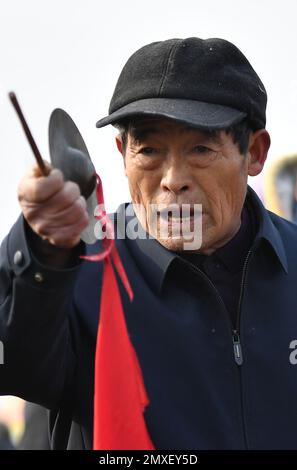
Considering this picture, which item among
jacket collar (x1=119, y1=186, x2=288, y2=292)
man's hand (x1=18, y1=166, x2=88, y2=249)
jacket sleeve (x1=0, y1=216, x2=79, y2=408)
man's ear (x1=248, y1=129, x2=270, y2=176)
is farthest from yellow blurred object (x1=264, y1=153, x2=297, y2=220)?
man's hand (x1=18, y1=166, x2=88, y2=249)

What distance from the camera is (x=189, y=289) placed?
324cm

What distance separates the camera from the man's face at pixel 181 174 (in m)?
3.22

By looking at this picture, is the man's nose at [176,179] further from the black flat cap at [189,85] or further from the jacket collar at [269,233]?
the jacket collar at [269,233]

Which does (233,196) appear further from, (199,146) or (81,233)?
(81,233)

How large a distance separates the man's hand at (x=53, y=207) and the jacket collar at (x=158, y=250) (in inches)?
20.9

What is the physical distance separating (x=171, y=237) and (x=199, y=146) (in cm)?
25

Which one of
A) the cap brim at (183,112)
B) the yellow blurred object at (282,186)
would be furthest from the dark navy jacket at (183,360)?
the yellow blurred object at (282,186)

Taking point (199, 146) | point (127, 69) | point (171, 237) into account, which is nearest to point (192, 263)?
point (171, 237)

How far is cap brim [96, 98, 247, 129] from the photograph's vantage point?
3146 millimetres

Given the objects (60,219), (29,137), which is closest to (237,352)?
(60,219)

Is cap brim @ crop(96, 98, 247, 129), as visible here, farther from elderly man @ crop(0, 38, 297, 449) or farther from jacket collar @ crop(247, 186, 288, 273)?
jacket collar @ crop(247, 186, 288, 273)

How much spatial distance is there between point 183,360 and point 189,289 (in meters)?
0.20

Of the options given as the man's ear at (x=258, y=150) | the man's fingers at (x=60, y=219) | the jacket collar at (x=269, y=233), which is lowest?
the jacket collar at (x=269, y=233)

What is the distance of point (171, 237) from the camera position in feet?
10.6
